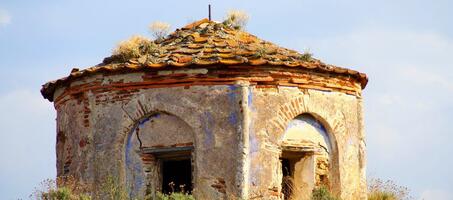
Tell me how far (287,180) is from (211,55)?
2456mm

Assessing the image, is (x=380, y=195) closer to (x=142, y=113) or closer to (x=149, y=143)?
(x=149, y=143)

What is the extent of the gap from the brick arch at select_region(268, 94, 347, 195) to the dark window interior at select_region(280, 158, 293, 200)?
28.2 inches

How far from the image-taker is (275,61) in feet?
55.4

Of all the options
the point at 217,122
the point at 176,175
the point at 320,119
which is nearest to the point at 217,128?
the point at 217,122

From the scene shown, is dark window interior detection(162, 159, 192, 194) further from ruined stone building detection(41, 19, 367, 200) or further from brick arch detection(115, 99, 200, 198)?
brick arch detection(115, 99, 200, 198)

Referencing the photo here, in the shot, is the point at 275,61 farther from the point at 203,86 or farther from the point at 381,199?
the point at 381,199

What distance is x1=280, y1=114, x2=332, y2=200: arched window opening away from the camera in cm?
1723

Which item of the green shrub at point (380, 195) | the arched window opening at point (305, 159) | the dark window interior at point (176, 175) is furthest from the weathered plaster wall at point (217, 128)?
the dark window interior at point (176, 175)

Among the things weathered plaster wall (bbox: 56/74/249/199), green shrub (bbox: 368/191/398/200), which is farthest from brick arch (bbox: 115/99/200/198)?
green shrub (bbox: 368/191/398/200)

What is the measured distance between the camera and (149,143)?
17.0m

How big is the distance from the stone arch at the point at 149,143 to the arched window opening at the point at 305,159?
5.62ft

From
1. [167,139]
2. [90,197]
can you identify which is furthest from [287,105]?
[90,197]

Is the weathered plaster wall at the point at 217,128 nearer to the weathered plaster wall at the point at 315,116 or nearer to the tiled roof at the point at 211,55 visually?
the weathered plaster wall at the point at 315,116

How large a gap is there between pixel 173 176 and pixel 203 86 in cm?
243
